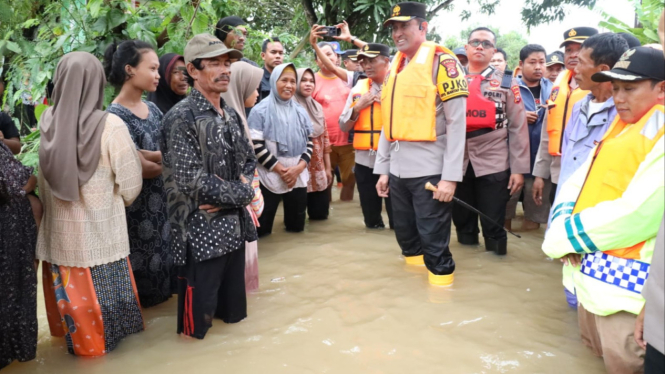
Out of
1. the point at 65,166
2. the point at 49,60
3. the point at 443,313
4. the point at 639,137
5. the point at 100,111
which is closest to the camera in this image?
the point at 639,137

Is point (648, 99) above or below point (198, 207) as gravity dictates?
above

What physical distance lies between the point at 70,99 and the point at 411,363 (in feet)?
7.46

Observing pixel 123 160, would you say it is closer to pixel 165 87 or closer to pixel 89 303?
pixel 89 303

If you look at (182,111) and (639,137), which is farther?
(182,111)

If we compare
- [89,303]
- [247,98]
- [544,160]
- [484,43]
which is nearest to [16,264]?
[89,303]

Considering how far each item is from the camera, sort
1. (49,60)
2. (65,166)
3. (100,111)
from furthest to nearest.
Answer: (49,60), (100,111), (65,166)

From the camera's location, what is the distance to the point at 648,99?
86.7 inches

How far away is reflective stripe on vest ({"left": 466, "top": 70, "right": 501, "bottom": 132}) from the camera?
14.3 ft

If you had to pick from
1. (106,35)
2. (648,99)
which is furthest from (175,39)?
(648,99)

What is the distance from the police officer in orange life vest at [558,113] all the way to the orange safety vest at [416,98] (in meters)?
1.24

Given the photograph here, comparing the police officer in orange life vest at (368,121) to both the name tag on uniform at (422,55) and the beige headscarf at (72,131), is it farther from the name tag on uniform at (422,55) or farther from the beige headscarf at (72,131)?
the beige headscarf at (72,131)

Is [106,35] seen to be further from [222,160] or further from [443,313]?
Answer: [443,313]

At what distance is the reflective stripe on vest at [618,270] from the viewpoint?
2125 mm

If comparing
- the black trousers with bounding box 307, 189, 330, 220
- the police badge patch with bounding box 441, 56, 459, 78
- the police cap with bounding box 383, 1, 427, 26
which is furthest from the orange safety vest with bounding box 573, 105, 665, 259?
the black trousers with bounding box 307, 189, 330, 220
